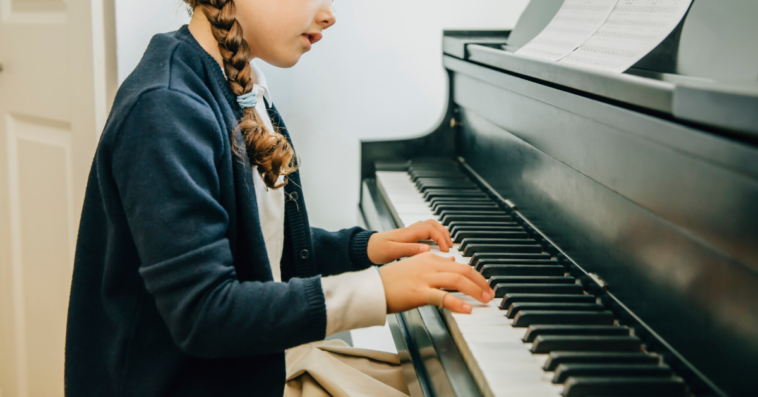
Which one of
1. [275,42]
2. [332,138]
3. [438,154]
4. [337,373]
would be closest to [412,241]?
[337,373]

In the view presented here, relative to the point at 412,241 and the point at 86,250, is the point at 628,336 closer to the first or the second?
the point at 412,241

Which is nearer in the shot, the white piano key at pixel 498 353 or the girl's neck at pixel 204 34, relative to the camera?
the white piano key at pixel 498 353

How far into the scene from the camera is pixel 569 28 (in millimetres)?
1268

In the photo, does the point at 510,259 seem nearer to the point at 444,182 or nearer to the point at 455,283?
the point at 455,283

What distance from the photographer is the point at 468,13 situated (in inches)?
77.7

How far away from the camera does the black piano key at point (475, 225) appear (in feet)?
3.96

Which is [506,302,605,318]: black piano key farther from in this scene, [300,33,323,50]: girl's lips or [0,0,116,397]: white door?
[0,0,116,397]: white door

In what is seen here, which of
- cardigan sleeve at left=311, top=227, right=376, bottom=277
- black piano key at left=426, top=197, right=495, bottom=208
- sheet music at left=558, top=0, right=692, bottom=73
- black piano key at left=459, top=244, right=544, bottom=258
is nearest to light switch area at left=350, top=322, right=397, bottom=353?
black piano key at left=426, top=197, right=495, bottom=208

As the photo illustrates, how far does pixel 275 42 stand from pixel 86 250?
0.44 metres

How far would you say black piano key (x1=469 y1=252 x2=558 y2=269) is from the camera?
1.01 metres

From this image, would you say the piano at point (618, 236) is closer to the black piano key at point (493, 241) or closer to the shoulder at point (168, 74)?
the black piano key at point (493, 241)

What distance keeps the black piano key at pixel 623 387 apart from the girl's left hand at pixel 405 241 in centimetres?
48

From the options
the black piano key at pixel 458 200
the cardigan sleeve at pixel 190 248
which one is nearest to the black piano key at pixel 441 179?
the black piano key at pixel 458 200

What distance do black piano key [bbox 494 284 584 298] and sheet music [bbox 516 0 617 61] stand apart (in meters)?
0.48
